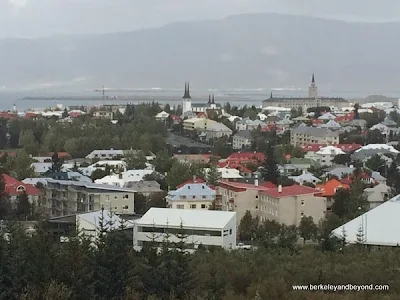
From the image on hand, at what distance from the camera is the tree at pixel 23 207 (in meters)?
12.2

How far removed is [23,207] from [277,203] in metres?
4.11

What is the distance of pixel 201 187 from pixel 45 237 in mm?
6286

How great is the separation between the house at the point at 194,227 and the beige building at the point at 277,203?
2212mm

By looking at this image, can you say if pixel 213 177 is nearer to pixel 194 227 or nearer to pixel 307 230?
pixel 307 230

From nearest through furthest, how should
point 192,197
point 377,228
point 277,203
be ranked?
1. point 377,228
2. point 277,203
3. point 192,197

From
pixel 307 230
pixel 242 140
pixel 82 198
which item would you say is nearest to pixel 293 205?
pixel 307 230

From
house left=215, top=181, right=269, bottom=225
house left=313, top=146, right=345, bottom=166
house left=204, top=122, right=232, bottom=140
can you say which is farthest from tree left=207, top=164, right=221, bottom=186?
house left=204, top=122, right=232, bottom=140

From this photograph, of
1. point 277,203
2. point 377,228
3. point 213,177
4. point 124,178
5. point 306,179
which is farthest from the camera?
point 306,179

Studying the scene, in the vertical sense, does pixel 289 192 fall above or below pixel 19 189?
above

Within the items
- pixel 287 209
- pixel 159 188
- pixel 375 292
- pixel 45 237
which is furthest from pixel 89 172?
pixel 375 292

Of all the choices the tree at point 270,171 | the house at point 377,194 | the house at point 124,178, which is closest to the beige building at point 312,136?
the tree at point 270,171

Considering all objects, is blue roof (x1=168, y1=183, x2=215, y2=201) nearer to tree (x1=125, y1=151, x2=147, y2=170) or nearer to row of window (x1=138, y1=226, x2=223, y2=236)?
row of window (x1=138, y1=226, x2=223, y2=236)

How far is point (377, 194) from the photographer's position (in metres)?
13.4

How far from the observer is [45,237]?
7043mm
